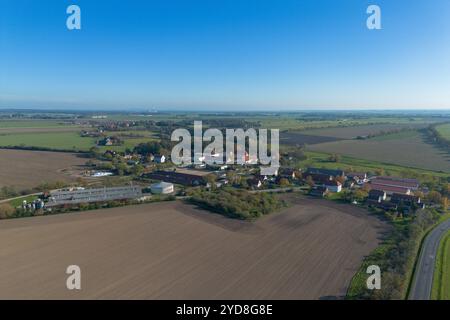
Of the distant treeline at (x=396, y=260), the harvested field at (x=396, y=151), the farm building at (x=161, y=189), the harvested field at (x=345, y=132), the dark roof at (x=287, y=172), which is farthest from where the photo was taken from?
the harvested field at (x=345, y=132)

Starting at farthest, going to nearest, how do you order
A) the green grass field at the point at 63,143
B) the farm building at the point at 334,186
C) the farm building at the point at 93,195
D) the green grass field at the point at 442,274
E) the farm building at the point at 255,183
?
the green grass field at the point at 63,143
the farm building at the point at 255,183
the farm building at the point at 334,186
the farm building at the point at 93,195
the green grass field at the point at 442,274

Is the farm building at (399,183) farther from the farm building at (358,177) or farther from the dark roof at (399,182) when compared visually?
the farm building at (358,177)

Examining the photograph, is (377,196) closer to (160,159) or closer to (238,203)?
(238,203)

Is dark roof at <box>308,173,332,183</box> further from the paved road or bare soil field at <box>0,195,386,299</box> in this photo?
the paved road

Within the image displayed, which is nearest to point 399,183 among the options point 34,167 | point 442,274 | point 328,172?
point 328,172

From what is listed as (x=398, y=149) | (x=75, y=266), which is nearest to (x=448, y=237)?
(x=75, y=266)

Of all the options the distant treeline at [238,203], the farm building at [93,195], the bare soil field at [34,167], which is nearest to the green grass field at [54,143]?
the bare soil field at [34,167]
